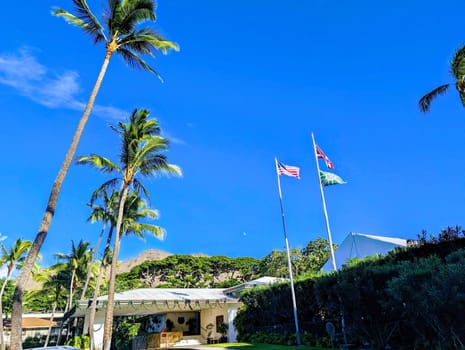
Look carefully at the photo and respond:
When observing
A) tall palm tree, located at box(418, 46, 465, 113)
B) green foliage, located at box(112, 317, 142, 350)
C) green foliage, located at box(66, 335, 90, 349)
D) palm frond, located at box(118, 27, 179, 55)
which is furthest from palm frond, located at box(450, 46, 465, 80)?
green foliage, located at box(112, 317, 142, 350)

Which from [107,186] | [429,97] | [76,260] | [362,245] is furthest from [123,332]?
[429,97]

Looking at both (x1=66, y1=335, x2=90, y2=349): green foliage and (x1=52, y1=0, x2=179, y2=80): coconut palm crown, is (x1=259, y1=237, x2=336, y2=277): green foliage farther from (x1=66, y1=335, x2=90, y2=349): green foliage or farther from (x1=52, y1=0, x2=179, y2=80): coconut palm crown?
(x1=52, y1=0, x2=179, y2=80): coconut palm crown

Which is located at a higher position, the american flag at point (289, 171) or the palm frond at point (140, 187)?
the american flag at point (289, 171)

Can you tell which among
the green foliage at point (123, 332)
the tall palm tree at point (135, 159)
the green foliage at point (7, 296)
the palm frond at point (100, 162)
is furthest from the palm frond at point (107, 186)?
the green foliage at point (7, 296)

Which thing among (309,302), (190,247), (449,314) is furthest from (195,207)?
(449,314)

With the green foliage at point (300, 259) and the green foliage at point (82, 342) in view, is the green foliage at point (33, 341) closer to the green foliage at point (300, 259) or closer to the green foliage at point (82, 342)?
the green foliage at point (82, 342)

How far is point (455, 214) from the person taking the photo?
19.4 meters

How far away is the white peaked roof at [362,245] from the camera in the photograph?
18.7 m

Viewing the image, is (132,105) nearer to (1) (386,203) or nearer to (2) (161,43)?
(2) (161,43)

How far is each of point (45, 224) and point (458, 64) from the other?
48.4 feet

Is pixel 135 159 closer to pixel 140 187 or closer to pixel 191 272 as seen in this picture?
pixel 140 187

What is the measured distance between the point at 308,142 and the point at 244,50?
557 centimetres

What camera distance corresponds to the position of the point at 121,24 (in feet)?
41.0

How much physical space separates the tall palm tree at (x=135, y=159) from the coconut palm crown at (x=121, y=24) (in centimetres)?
412
